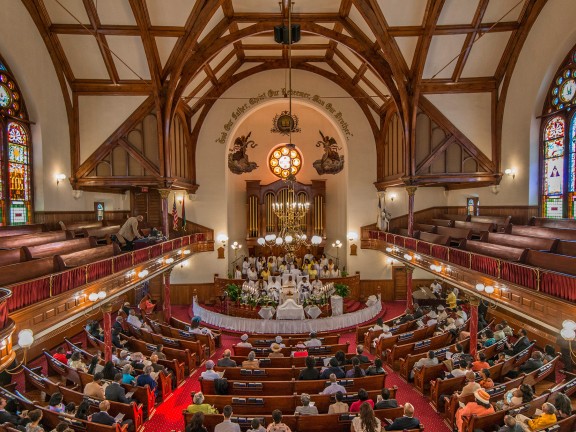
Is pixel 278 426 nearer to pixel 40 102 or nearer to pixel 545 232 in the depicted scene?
pixel 545 232

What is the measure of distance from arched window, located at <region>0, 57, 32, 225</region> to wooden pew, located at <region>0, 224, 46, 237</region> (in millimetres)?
773

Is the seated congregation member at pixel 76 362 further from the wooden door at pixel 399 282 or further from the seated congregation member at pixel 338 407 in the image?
the wooden door at pixel 399 282

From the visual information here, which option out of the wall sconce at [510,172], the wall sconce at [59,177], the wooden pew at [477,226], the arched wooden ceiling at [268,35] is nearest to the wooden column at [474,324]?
the wooden pew at [477,226]

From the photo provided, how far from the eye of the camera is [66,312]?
8930 millimetres

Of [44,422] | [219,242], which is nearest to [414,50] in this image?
[219,242]

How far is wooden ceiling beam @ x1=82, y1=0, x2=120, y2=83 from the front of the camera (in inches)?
535

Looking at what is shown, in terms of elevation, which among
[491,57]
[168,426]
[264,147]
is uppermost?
[491,57]

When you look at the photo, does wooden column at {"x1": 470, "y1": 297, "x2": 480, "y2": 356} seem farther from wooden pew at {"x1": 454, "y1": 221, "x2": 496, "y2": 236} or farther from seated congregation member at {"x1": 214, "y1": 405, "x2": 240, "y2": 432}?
seated congregation member at {"x1": 214, "y1": 405, "x2": 240, "y2": 432}

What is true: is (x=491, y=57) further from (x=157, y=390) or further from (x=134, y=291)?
(x=134, y=291)

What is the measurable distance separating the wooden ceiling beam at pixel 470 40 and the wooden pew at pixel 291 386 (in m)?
13.6

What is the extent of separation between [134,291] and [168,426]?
522 inches

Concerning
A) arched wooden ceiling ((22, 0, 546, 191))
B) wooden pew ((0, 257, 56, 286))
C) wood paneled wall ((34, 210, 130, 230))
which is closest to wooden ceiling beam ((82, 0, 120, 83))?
arched wooden ceiling ((22, 0, 546, 191))

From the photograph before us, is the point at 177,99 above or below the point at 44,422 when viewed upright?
above

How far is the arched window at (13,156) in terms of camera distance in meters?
13.5
